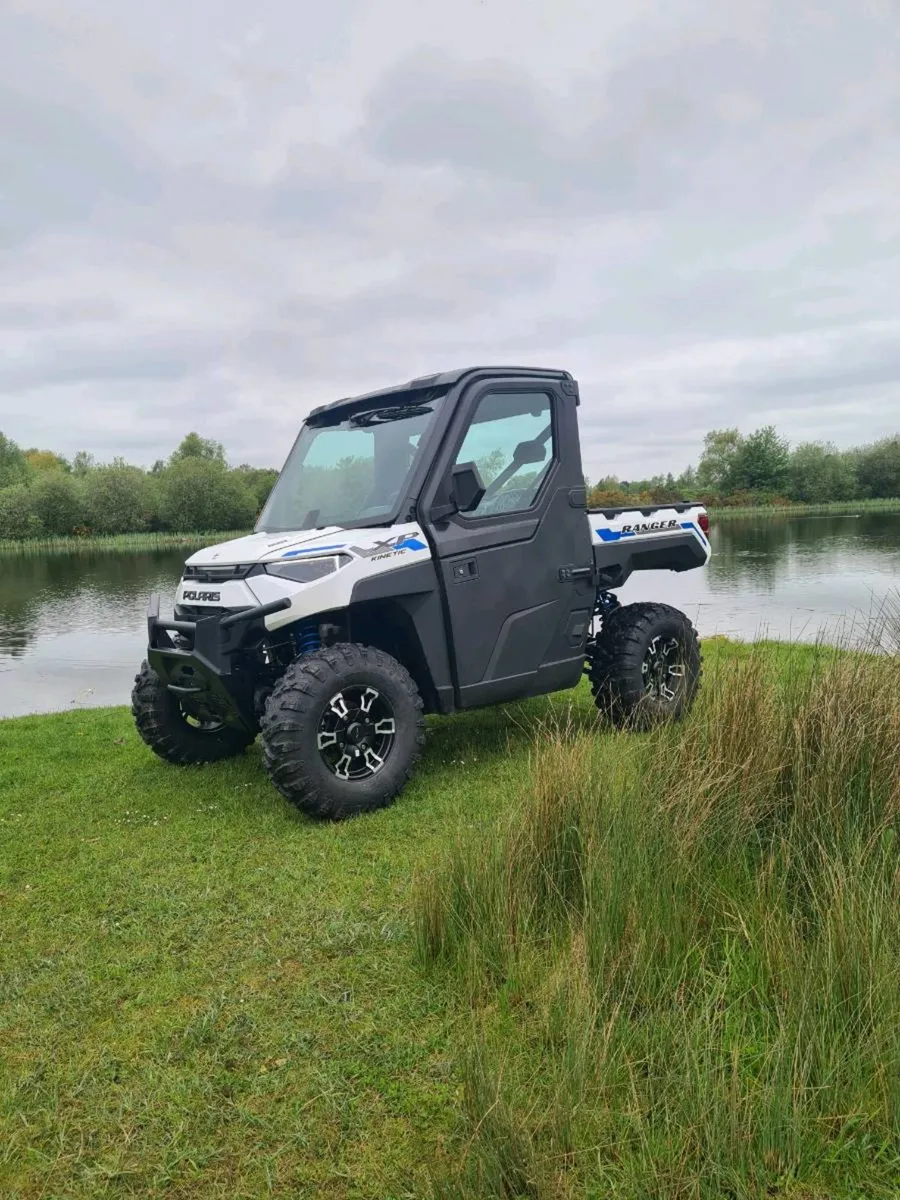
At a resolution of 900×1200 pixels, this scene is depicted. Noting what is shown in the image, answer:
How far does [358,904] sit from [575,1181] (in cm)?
199

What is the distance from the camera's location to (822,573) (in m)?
24.9

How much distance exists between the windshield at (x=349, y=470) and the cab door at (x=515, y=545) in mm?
306

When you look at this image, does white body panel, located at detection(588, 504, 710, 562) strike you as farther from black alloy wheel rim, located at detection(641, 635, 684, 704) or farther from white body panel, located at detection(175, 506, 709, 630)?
white body panel, located at detection(175, 506, 709, 630)

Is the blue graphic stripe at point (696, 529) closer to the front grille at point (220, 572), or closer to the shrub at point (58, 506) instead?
the front grille at point (220, 572)

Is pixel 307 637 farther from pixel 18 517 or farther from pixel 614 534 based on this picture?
pixel 18 517

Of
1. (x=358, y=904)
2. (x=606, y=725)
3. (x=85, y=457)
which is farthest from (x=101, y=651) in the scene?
(x=85, y=457)

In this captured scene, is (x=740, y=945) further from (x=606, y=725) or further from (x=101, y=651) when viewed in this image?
(x=101, y=651)

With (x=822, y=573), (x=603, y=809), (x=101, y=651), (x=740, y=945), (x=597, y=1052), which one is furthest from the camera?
(x=822, y=573)

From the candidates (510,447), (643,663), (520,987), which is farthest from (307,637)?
(520,987)

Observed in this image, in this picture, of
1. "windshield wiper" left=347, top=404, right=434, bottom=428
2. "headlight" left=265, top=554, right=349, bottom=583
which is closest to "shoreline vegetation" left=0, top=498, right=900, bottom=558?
"windshield wiper" left=347, top=404, right=434, bottom=428

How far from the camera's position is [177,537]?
6256cm

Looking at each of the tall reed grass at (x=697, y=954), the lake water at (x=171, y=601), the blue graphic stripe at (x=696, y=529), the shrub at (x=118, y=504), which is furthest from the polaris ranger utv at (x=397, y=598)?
the shrub at (x=118, y=504)

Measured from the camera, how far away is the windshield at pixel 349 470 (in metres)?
5.90

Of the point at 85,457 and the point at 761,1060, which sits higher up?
the point at 85,457
